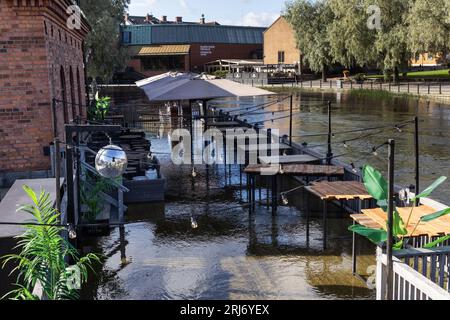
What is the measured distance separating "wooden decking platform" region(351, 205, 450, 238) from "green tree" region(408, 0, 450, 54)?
3270cm

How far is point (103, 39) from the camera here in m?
39.8

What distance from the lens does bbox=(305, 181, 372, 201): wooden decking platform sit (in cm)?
848

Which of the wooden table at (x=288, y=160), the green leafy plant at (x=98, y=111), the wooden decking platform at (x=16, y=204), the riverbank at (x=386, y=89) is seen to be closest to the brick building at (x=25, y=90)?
the wooden decking platform at (x=16, y=204)

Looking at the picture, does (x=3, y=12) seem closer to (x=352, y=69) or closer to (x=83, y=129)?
(x=83, y=129)

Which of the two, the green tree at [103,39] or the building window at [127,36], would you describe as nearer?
the green tree at [103,39]

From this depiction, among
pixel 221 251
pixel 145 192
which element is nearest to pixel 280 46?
pixel 145 192

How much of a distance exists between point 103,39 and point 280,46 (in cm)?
3806

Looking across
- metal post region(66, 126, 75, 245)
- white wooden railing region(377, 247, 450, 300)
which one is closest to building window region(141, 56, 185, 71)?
metal post region(66, 126, 75, 245)

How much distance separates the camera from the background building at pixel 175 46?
2908 inches

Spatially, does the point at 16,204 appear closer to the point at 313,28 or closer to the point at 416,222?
the point at 416,222

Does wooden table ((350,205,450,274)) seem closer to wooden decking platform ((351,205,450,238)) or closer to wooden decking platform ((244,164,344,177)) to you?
wooden decking platform ((351,205,450,238))

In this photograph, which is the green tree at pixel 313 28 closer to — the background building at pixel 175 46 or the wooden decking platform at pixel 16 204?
the background building at pixel 175 46

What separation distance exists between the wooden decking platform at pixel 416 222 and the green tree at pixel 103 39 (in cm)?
3259

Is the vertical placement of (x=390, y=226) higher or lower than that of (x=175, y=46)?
lower
